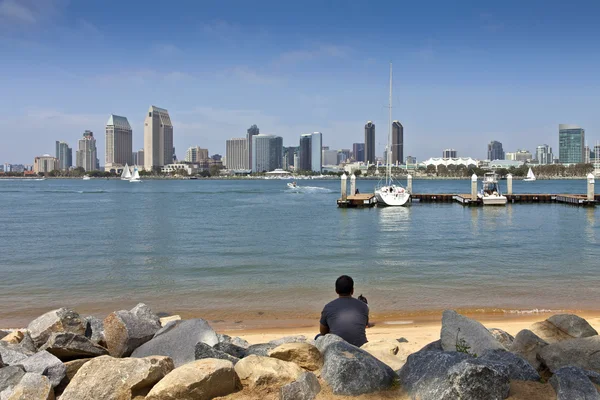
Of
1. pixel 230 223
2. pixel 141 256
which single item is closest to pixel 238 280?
pixel 141 256

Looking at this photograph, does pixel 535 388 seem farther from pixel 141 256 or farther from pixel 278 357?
pixel 141 256

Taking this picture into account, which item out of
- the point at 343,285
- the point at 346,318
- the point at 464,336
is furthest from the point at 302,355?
the point at 464,336

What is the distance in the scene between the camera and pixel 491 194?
201 feet

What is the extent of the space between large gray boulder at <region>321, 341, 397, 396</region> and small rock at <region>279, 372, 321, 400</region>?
7.8 inches

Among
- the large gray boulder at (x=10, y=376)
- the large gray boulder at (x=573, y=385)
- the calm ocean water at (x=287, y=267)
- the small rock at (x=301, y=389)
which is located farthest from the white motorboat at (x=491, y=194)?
the large gray boulder at (x=10, y=376)

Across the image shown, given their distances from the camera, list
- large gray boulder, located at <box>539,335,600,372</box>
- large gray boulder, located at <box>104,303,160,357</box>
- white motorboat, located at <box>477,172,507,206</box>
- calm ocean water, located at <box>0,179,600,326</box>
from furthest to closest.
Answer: white motorboat, located at <box>477,172,507,206</box>, calm ocean water, located at <box>0,179,600,326</box>, large gray boulder, located at <box>104,303,160,357</box>, large gray boulder, located at <box>539,335,600,372</box>

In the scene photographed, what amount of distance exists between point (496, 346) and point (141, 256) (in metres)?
20.2

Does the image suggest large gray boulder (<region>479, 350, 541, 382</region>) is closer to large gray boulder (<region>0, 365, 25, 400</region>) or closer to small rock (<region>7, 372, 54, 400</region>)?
small rock (<region>7, 372, 54, 400</region>)

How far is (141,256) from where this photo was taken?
78.4 ft

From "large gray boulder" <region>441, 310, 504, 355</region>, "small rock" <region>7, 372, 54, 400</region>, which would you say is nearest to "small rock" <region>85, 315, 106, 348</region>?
"small rock" <region>7, 372, 54, 400</region>

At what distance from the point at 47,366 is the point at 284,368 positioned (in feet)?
8.79

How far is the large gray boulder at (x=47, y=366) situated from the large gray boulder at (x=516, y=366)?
14.7 ft

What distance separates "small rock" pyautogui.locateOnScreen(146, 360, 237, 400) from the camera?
4900 mm

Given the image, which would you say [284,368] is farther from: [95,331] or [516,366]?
[95,331]
